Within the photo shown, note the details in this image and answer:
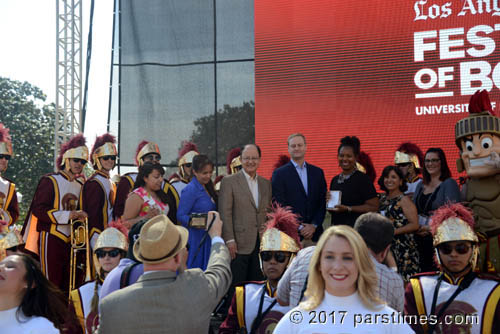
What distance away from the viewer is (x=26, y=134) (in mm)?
22578

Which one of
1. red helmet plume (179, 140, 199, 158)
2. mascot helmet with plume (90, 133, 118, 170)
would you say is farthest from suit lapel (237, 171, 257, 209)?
red helmet plume (179, 140, 199, 158)

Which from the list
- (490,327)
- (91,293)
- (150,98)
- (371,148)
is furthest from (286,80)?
(490,327)

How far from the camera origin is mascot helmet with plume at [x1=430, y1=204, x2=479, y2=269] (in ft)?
12.3

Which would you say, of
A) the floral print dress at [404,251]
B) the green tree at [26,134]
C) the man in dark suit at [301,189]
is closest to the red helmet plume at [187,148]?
the man in dark suit at [301,189]

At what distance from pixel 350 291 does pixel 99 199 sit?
13.8 ft

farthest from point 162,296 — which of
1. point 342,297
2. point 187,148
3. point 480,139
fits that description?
point 187,148

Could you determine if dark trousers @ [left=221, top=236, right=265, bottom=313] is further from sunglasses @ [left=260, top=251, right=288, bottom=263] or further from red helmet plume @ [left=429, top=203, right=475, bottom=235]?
red helmet plume @ [left=429, top=203, right=475, bottom=235]

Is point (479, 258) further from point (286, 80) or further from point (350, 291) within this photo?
point (286, 80)

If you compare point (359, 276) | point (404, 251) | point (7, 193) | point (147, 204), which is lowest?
point (404, 251)

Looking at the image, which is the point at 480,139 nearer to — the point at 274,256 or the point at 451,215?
the point at 451,215

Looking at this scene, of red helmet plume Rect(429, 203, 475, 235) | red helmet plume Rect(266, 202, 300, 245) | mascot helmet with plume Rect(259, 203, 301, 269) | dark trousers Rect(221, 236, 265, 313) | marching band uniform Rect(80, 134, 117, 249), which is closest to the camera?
red helmet plume Rect(429, 203, 475, 235)

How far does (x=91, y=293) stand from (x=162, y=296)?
2069mm

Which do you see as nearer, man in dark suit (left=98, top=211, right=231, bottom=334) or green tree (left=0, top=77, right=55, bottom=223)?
man in dark suit (left=98, top=211, right=231, bottom=334)

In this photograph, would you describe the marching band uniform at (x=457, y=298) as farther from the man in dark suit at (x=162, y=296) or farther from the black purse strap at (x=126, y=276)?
the black purse strap at (x=126, y=276)
